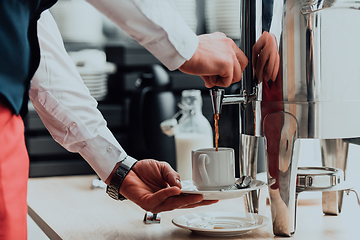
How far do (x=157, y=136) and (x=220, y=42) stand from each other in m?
0.76

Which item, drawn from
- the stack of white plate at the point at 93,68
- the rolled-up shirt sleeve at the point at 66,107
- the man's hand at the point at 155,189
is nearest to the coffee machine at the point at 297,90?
the man's hand at the point at 155,189

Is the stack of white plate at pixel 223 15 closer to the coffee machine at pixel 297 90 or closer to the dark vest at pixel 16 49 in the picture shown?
the coffee machine at pixel 297 90

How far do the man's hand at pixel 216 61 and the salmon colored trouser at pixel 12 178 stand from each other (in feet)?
0.79

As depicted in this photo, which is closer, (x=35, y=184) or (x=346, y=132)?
(x=346, y=132)

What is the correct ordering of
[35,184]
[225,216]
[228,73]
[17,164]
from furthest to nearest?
[35,184] → [225,216] → [228,73] → [17,164]

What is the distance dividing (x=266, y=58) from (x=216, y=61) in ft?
0.41

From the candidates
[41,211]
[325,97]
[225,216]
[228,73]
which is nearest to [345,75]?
[325,97]

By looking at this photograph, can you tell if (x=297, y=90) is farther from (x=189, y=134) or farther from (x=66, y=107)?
(x=189, y=134)

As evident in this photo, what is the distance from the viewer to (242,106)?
0.78 meters

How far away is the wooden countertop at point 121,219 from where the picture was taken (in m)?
0.71

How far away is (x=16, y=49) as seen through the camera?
1.57ft

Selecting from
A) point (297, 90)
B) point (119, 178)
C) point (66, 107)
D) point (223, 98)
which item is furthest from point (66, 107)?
point (297, 90)

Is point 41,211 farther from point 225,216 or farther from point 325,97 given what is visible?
point 325,97

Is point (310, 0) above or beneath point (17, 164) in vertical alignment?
above
